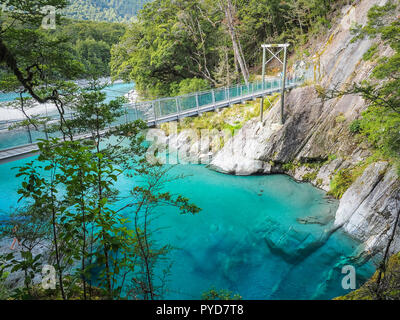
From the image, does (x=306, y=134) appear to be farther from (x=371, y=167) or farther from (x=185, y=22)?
(x=185, y=22)

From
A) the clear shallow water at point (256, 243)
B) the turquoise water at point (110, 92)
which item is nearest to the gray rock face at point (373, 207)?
the clear shallow water at point (256, 243)

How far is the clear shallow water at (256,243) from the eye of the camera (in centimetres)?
546

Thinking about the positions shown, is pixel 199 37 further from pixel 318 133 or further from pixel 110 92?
pixel 110 92

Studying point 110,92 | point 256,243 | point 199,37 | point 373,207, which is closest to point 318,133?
point 373,207

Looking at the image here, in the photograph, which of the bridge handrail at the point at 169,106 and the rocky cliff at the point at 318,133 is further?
the rocky cliff at the point at 318,133

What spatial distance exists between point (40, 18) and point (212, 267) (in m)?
5.84

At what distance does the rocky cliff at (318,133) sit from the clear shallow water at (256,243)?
846 millimetres

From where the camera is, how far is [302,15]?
558 inches

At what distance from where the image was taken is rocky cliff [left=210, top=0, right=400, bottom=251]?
9.19 m

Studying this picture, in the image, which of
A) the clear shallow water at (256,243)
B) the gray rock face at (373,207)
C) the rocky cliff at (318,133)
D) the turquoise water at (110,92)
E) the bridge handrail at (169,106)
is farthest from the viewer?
the rocky cliff at (318,133)

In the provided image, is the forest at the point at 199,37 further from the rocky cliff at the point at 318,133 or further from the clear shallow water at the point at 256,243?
the clear shallow water at the point at 256,243

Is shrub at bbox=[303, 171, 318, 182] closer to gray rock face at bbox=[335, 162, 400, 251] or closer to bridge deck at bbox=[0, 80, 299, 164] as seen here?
gray rock face at bbox=[335, 162, 400, 251]

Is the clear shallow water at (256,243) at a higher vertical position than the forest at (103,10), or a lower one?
lower
